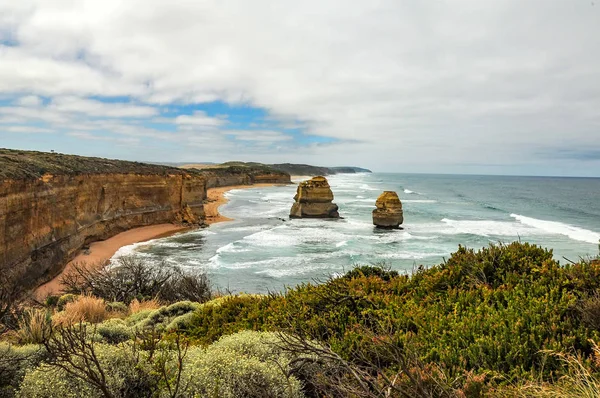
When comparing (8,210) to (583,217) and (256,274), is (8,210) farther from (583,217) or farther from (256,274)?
(583,217)

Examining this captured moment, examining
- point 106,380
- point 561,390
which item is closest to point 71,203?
point 106,380

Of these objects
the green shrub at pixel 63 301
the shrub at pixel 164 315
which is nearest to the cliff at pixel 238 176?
the green shrub at pixel 63 301

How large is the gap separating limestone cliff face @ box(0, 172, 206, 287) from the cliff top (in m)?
0.40

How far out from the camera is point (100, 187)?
31000 millimetres

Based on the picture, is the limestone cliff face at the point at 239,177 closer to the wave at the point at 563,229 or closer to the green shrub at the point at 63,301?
the wave at the point at 563,229

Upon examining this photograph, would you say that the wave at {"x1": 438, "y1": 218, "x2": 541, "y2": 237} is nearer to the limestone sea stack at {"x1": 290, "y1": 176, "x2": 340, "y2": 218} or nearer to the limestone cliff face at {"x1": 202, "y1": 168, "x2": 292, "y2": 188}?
the limestone sea stack at {"x1": 290, "y1": 176, "x2": 340, "y2": 218}

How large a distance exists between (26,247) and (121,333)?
16987mm

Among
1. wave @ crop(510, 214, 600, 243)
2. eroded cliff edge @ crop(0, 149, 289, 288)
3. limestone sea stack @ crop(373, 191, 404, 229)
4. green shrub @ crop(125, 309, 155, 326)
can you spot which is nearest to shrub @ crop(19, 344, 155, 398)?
green shrub @ crop(125, 309, 155, 326)

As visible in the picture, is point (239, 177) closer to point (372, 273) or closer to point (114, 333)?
point (372, 273)

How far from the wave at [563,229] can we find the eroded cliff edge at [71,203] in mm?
36955

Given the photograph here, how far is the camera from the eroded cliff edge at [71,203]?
60.1 ft

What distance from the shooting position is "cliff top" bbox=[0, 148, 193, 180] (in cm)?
1919

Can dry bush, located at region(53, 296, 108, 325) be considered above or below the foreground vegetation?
below

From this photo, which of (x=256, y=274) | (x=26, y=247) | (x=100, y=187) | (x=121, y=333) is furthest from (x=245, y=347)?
(x=100, y=187)
